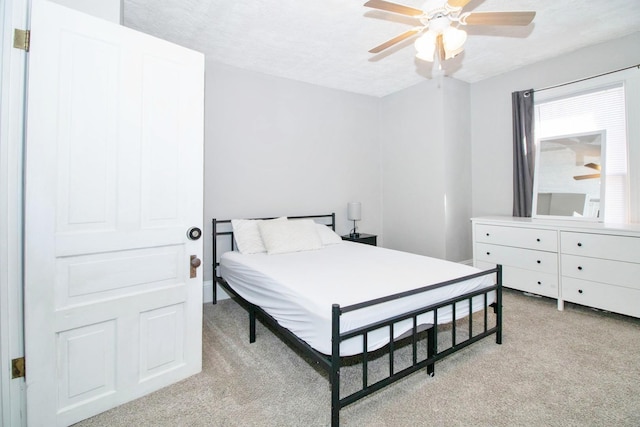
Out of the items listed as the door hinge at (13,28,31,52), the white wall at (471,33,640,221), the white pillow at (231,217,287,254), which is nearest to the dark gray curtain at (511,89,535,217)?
the white wall at (471,33,640,221)

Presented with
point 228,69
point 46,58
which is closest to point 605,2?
point 228,69

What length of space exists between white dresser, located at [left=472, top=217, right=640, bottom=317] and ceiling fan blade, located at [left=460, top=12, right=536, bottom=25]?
2.03 meters

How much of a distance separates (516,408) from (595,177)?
2.88 metres

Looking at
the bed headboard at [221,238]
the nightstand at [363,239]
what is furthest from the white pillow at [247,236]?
the nightstand at [363,239]

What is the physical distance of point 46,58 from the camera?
1.46m

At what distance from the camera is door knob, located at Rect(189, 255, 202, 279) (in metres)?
1.93

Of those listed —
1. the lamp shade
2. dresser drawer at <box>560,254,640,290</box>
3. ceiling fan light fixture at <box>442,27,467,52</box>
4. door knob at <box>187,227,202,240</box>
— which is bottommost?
dresser drawer at <box>560,254,640,290</box>

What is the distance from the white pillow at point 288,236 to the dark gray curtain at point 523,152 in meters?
2.59

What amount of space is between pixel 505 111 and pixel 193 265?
4226mm

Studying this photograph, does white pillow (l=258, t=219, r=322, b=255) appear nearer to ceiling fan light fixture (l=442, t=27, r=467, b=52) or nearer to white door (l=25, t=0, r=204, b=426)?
white door (l=25, t=0, r=204, b=426)

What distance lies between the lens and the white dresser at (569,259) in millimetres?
2680

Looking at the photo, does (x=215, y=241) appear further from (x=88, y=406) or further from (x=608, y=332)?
(x=608, y=332)

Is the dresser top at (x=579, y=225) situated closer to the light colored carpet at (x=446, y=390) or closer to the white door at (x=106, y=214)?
the light colored carpet at (x=446, y=390)

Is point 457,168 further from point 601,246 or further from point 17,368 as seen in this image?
point 17,368
